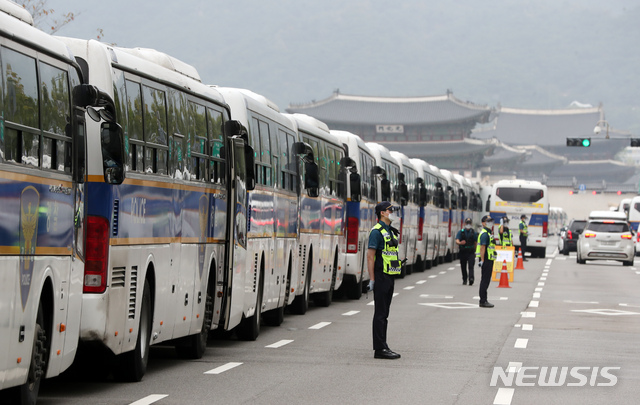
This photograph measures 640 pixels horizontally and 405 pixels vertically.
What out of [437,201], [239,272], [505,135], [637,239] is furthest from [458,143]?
[239,272]

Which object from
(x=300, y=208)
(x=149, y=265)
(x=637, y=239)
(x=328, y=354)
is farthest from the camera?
(x=637, y=239)

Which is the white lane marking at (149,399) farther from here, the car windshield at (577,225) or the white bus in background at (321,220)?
the car windshield at (577,225)

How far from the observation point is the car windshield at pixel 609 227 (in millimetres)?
A: 44309

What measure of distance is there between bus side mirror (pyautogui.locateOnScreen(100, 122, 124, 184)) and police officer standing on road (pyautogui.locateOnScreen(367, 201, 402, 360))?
178 inches

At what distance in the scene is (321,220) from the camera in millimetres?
21078

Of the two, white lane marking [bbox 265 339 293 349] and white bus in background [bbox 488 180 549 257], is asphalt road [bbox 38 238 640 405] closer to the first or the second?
white lane marking [bbox 265 339 293 349]

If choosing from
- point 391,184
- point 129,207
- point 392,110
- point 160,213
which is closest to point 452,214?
point 391,184

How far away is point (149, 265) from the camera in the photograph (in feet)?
36.2

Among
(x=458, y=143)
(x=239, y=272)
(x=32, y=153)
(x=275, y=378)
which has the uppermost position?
(x=458, y=143)

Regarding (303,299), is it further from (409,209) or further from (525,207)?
(525,207)

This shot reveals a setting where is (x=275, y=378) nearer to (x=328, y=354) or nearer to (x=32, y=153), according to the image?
(x=328, y=354)

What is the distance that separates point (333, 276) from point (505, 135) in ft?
491

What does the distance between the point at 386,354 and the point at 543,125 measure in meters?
158

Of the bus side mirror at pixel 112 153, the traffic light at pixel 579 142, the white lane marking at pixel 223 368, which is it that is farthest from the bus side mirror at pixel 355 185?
the traffic light at pixel 579 142
